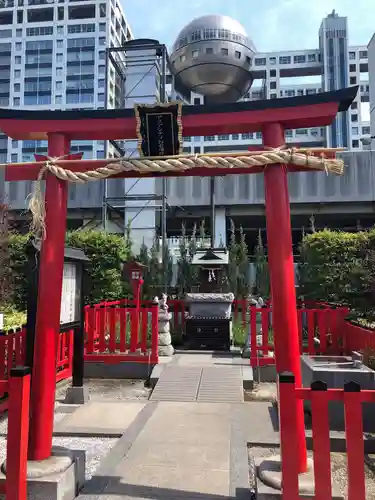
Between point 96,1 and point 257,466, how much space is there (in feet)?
249

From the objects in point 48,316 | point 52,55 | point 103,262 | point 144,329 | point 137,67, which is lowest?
point 144,329

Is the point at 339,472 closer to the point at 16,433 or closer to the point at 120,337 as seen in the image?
the point at 16,433

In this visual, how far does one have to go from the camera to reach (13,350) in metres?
5.98

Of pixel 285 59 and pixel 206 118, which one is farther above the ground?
pixel 285 59

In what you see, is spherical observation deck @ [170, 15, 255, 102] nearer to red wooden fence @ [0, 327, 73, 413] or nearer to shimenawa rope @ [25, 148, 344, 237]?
red wooden fence @ [0, 327, 73, 413]

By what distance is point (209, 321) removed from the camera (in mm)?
10070

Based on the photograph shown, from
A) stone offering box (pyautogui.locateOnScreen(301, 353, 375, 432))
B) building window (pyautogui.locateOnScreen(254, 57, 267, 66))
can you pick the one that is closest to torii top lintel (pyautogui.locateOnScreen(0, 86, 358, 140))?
stone offering box (pyautogui.locateOnScreen(301, 353, 375, 432))

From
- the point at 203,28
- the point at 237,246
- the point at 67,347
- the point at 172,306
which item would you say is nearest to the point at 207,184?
the point at 237,246

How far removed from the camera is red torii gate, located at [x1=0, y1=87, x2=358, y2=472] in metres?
3.57

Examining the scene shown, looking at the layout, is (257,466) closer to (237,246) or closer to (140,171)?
(140,171)

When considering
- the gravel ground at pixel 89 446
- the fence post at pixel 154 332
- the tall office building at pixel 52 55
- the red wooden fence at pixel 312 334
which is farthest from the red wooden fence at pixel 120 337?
the tall office building at pixel 52 55

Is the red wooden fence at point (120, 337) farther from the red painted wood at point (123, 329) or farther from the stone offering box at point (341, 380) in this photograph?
the stone offering box at point (341, 380)

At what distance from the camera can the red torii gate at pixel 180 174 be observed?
11.7 feet

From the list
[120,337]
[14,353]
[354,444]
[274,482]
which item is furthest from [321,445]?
[120,337]
